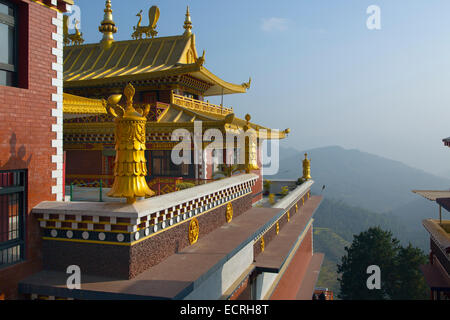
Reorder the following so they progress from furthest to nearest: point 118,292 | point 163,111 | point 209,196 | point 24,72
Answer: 1. point 163,111
2. point 209,196
3. point 24,72
4. point 118,292

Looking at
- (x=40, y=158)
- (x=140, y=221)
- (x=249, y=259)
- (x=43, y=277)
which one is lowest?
(x=249, y=259)

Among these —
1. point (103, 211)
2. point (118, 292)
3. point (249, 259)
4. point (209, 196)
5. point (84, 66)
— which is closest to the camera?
point (118, 292)

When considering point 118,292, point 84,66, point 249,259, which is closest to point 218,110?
point 84,66

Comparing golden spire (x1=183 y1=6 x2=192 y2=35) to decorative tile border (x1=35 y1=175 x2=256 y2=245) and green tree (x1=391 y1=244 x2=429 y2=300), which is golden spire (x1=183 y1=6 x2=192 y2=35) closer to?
decorative tile border (x1=35 y1=175 x2=256 y2=245)

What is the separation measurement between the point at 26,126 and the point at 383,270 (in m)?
38.5

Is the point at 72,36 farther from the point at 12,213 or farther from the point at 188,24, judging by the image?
the point at 12,213

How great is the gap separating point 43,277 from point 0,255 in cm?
92

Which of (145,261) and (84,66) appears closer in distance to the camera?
(145,261)

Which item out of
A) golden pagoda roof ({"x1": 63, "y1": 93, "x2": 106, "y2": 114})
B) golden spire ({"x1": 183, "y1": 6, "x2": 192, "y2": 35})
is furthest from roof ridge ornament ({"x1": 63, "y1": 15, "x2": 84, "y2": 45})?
golden pagoda roof ({"x1": 63, "y1": 93, "x2": 106, "y2": 114})

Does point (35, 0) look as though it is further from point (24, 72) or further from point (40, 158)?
point (40, 158)

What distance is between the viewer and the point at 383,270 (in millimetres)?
37438

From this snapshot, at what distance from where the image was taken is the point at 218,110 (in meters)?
22.1

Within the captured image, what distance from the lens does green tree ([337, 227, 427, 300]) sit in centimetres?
3508
